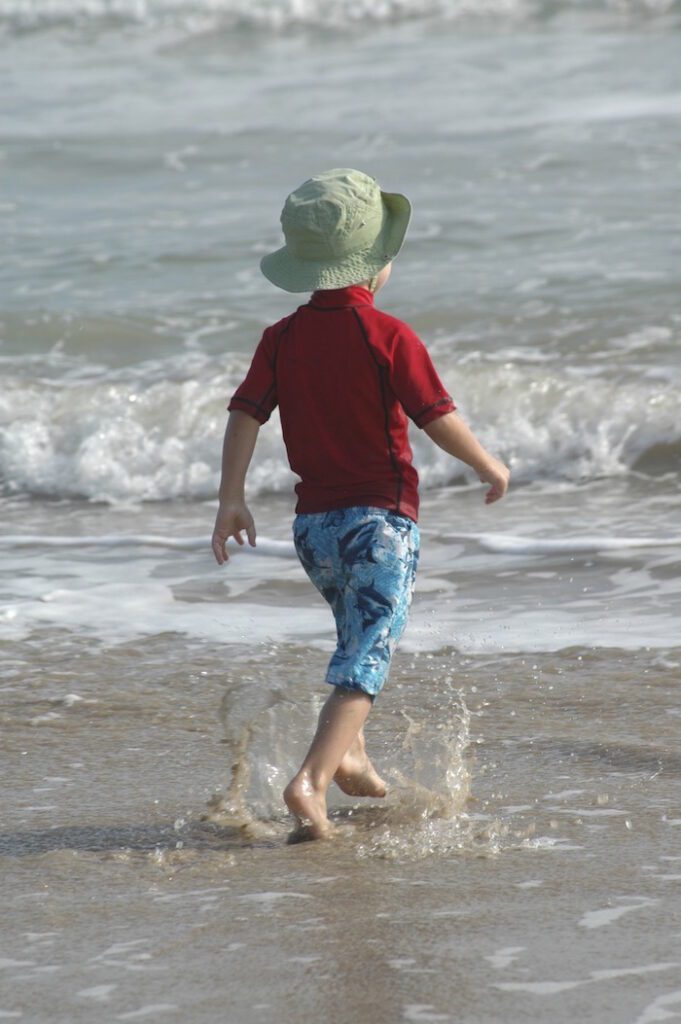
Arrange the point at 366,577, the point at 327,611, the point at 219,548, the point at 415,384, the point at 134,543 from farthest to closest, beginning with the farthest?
the point at 134,543 < the point at 327,611 < the point at 219,548 < the point at 366,577 < the point at 415,384

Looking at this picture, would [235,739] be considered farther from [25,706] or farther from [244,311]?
[244,311]

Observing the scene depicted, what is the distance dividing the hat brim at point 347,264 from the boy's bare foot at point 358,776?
40.7 inches

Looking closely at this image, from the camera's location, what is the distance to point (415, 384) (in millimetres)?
3129

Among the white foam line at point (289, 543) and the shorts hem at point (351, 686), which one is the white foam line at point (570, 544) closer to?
the white foam line at point (289, 543)

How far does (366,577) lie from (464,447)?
14.0 inches

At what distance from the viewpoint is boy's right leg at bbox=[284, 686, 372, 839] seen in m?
3.15

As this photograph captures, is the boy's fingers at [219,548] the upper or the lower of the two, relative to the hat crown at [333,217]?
lower

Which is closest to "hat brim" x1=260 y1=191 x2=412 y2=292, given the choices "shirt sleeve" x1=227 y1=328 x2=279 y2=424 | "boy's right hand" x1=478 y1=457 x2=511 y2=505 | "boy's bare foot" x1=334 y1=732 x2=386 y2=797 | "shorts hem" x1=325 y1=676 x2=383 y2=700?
"shirt sleeve" x1=227 y1=328 x2=279 y2=424

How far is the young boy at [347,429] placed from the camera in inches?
124

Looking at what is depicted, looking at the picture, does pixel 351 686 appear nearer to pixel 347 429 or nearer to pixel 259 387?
pixel 347 429

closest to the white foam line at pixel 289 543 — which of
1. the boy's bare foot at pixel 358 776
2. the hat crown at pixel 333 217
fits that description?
the boy's bare foot at pixel 358 776

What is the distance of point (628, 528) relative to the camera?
239 inches

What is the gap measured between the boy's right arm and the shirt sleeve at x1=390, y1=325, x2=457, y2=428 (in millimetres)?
20

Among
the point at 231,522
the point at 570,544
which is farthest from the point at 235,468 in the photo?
the point at 570,544
